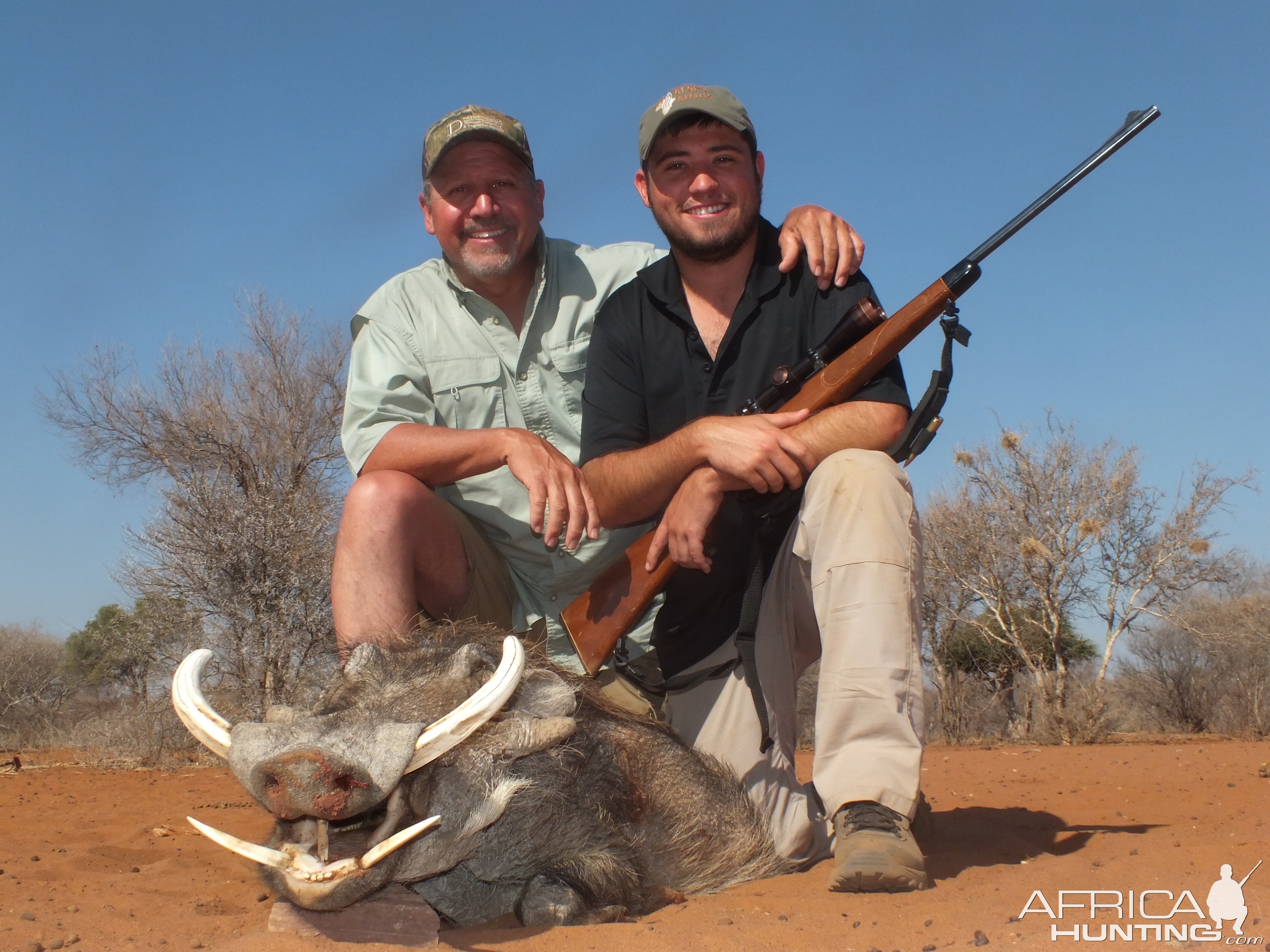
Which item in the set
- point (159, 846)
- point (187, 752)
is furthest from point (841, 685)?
point (187, 752)

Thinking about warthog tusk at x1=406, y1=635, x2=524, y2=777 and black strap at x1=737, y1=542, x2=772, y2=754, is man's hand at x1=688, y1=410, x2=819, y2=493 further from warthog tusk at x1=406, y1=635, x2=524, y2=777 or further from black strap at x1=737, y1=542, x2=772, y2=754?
warthog tusk at x1=406, y1=635, x2=524, y2=777

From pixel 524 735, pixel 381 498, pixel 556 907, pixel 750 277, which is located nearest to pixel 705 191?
pixel 750 277

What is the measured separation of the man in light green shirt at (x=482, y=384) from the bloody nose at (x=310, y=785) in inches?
56.4

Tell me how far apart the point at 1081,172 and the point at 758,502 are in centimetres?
168

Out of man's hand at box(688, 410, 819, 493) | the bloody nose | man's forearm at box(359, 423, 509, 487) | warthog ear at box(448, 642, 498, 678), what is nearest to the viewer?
the bloody nose

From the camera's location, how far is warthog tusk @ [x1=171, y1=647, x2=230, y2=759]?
225 cm

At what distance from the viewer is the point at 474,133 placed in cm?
425

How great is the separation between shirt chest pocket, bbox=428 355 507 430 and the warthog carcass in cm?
130

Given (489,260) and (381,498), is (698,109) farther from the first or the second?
(381,498)

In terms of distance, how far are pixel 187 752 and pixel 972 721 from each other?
30.5 ft

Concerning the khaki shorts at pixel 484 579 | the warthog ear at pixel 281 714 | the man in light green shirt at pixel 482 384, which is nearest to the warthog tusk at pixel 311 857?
the warthog ear at pixel 281 714

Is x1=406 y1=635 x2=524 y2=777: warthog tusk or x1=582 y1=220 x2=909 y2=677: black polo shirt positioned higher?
x1=582 y1=220 x2=909 y2=677: black polo shirt

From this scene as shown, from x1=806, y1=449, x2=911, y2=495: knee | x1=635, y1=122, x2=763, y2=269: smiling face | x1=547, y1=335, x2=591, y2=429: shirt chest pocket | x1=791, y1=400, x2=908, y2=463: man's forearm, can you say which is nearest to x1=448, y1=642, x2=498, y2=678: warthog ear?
x1=806, y1=449, x2=911, y2=495: knee

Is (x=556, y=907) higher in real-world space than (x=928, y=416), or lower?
lower
